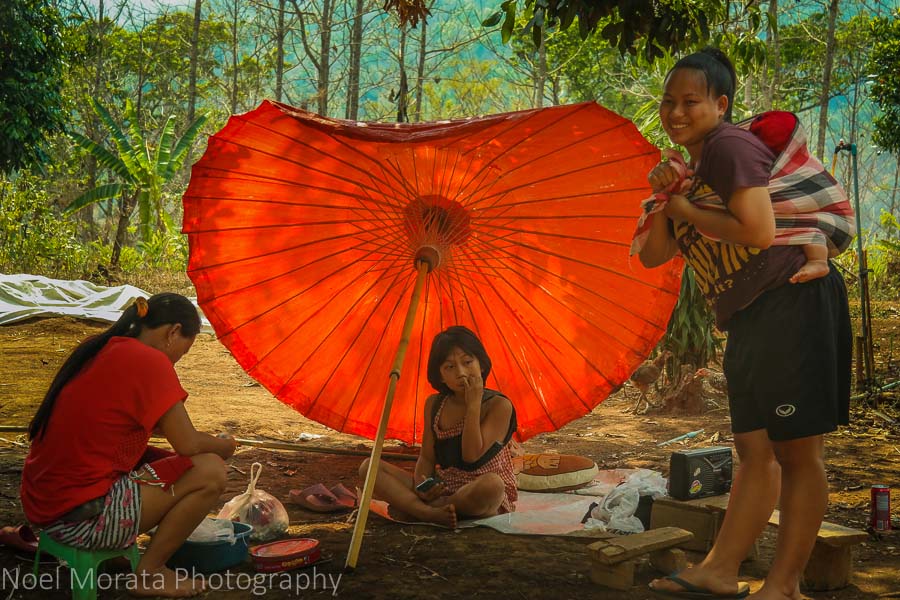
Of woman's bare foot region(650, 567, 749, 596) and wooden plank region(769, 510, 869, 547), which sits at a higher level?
wooden plank region(769, 510, 869, 547)

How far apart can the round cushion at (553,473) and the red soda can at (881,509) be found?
4.37 ft

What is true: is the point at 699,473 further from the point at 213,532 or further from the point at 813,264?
the point at 213,532

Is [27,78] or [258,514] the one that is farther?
[27,78]

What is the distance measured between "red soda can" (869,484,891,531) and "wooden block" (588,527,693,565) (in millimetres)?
896

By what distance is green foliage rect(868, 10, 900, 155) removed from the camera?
11109mm

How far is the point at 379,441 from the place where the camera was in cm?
329

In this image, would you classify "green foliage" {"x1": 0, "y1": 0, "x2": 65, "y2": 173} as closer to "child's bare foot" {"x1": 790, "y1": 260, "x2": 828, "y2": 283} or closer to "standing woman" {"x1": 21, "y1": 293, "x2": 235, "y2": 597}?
"standing woman" {"x1": 21, "y1": 293, "x2": 235, "y2": 597}

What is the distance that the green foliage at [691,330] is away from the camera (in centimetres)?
614

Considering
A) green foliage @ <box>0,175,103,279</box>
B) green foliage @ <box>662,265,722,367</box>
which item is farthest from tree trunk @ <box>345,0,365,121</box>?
green foliage @ <box>662,265,722,367</box>

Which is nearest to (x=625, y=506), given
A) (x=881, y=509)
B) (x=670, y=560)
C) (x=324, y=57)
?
(x=670, y=560)

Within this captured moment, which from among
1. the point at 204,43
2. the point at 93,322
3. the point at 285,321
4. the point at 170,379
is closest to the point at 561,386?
the point at 285,321

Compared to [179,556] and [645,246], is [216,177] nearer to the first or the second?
[179,556]

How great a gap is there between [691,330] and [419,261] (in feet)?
10.5

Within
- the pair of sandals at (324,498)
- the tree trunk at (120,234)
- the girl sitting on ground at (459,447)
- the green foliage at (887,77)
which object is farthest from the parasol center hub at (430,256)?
the tree trunk at (120,234)
